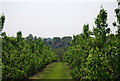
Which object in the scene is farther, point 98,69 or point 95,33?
point 95,33

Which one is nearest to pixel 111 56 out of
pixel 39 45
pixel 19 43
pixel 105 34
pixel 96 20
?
pixel 105 34

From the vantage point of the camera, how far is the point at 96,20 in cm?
2381

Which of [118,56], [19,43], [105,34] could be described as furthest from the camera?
[19,43]

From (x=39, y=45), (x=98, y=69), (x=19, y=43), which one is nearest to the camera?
(x=98, y=69)

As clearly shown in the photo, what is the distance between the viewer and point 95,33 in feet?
77.5

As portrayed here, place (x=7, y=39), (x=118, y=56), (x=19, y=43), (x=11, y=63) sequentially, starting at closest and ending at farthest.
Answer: (x=118, y=56), (x=11, y=63), (x=7, y=39), (x=19, y=43)

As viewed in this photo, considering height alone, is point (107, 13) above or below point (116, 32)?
above

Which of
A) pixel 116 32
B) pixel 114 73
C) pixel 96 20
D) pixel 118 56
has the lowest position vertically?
pixel 114 73

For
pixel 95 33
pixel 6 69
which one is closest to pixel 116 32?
pixel 95 33

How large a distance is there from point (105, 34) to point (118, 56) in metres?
5.09

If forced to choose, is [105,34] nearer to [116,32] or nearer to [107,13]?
[107,13]

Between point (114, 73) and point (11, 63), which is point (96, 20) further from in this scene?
point (11, 63)

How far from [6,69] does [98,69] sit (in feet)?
44.7

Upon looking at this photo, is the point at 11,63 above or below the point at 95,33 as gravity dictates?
below
